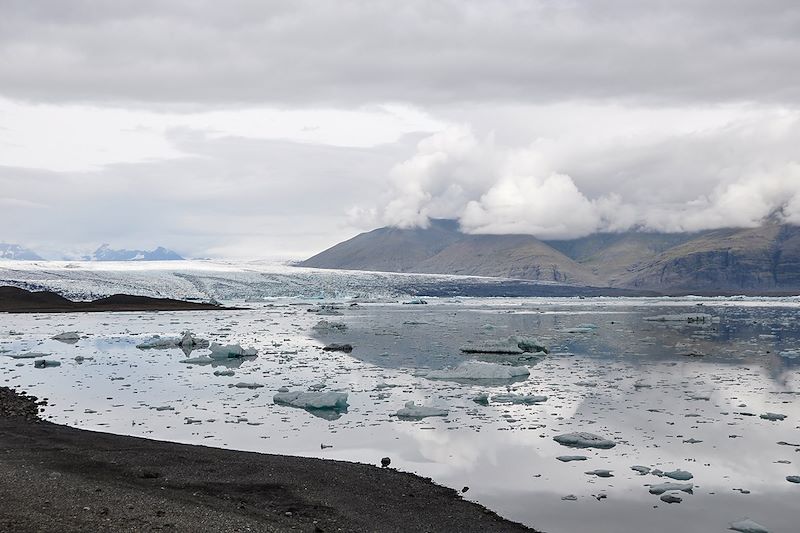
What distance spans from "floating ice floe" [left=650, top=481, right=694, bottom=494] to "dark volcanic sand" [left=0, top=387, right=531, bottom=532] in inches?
114

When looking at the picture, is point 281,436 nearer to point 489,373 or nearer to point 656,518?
point 656,518

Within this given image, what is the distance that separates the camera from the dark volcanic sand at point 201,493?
8.41 metres

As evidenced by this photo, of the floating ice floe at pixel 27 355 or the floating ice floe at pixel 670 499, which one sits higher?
the floating ice floe at pixel 670 499

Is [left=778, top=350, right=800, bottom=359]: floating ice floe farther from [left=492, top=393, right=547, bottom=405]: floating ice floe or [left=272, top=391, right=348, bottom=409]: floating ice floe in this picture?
[left=272, top=391, right=348, bottom=409]: floating ice floe

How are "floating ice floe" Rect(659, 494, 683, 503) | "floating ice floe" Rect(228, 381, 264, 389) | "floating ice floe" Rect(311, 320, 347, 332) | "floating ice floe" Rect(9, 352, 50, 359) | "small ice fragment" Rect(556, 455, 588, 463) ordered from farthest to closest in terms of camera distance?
"floating ice floe" Rect(311, 320, 347, 332), "floating ice floe" Rect(9, 352, 50, 359), "floating ice floe" Rect(228, 381, 264, 389), "small ice fragment" Rect(556, 455, 588, 463), "floating ice floe" Rect(659, 494, 683, 503)

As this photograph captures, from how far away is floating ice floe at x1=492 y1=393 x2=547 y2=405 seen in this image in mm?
19016

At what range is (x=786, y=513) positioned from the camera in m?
10.2

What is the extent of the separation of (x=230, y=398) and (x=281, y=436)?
5499 millimetres

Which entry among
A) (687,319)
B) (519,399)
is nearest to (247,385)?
(519,399)

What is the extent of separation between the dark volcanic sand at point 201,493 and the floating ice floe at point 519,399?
7.72 metres

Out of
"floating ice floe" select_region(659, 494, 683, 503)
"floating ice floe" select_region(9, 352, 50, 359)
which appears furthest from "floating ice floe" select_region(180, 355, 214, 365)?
"floating ice floe" select_region(659, 494, 683, 503)

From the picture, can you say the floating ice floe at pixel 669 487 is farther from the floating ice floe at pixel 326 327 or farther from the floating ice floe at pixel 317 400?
the floating ice floe at pixel 326 327

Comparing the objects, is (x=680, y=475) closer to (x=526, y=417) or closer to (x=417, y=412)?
(x=526, y=417)

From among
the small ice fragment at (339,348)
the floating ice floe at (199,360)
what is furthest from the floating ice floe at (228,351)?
the small ice fragment at (339,348)
